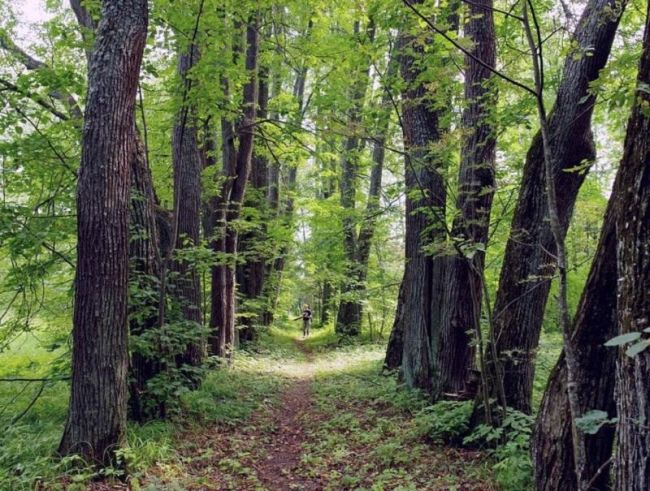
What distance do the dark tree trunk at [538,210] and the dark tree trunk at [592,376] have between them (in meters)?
1.08

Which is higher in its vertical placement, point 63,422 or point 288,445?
point 63,422

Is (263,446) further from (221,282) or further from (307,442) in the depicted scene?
(221,282)

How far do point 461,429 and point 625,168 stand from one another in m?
3.52

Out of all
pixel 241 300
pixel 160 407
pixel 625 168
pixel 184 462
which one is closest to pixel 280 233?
pixel 241 300

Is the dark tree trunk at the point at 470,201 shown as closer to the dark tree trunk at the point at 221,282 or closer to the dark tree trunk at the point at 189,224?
the dark tree trunk at the point at 189,224

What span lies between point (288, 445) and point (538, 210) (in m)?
4.09

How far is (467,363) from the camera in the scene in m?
6.12

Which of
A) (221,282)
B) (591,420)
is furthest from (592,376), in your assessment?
(221,282)

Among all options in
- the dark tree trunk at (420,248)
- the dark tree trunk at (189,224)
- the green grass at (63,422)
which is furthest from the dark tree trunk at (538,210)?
the dark tree trunk at (189,224)

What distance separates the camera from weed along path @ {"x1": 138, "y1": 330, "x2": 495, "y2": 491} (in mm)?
4477

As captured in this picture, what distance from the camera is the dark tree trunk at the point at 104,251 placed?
14.1 feet

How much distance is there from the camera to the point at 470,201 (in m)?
5.32

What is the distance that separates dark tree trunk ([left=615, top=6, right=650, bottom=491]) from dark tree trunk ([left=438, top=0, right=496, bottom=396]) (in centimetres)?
244

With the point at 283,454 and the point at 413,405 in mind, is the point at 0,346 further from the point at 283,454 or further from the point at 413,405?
the point at 413,405
